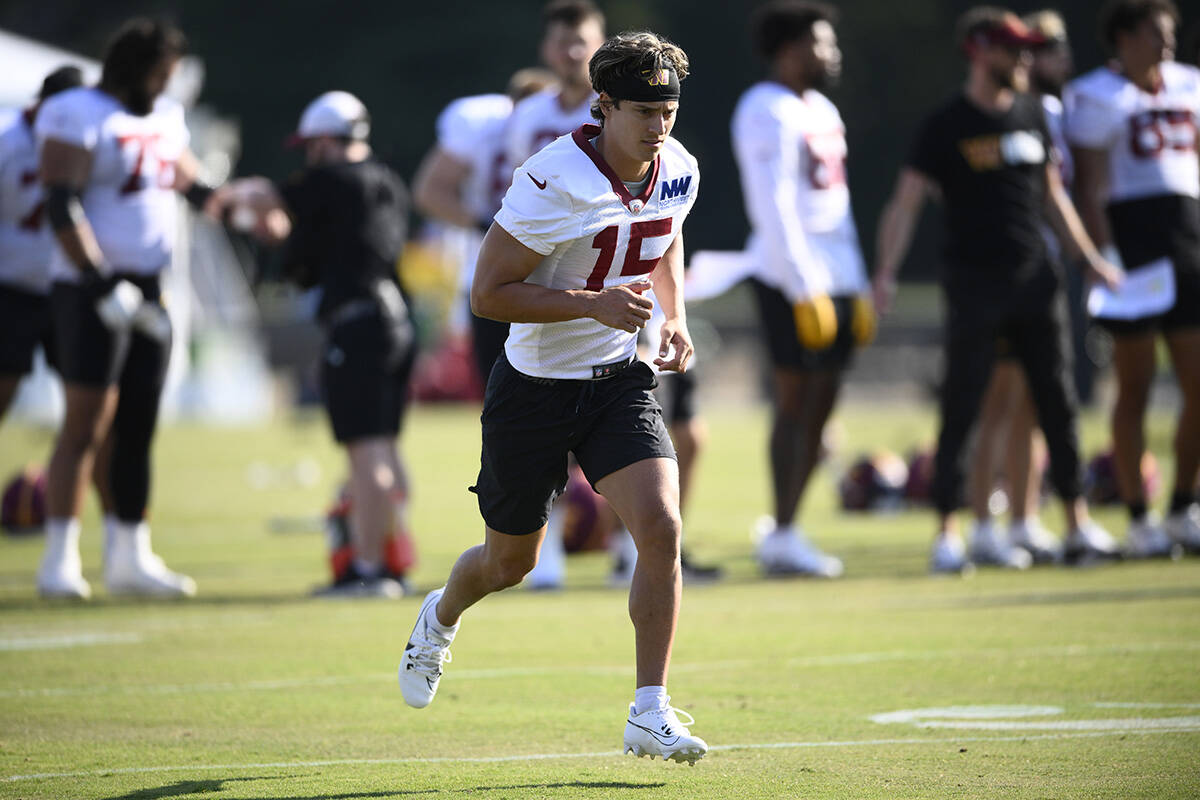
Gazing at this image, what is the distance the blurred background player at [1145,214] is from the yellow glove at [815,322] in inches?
63.8

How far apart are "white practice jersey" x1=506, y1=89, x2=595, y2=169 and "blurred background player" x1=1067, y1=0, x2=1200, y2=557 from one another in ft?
9.98

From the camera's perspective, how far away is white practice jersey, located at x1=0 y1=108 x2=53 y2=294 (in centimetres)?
1009

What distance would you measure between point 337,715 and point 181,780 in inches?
41.8

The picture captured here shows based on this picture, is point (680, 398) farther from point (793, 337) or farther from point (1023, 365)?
point (1023, 365)

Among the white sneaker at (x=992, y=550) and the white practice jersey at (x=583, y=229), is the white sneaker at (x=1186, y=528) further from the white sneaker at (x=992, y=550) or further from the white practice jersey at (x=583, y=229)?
the white practice jersey at (x=583, y=229)

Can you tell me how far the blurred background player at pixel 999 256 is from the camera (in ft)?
32.7

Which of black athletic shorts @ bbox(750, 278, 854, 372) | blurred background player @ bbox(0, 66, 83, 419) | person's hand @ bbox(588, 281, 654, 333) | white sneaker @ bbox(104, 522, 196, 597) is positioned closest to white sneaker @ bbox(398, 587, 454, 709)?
person's hand @ bbox(588, 281, 654, 333)

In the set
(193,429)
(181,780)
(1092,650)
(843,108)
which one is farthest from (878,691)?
(843,108)

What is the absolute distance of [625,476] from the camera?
18.2 ft

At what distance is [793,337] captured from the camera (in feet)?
33.1

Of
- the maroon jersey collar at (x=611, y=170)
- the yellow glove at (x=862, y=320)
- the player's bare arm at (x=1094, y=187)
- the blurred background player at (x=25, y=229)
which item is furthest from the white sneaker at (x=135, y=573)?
the player's bare arm at (x=1094, y=187)

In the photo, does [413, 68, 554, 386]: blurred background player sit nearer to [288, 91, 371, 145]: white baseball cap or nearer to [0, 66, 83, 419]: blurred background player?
[288, 91, 371, 145]: white baseball cap

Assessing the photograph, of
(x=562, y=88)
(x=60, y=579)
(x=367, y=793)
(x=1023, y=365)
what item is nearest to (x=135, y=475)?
(x=60, y=579)

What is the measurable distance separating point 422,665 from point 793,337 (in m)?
4.61
